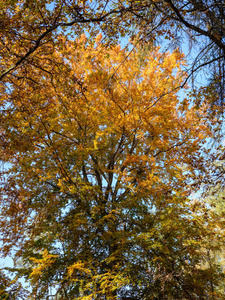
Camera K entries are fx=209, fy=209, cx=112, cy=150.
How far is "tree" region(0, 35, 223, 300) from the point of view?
4227mm

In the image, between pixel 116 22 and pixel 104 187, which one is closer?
pixel 116 22

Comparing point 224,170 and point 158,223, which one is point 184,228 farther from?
point 224,170

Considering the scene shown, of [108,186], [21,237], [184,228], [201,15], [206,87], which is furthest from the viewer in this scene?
[108,186]

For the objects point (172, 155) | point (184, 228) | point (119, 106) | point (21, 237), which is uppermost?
point (119, 106)

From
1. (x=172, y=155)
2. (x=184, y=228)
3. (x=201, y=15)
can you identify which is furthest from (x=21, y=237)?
(x=201, y=15)

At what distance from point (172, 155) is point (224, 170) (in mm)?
2412

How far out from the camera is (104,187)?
677 centimetres

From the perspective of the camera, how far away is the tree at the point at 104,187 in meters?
4.23

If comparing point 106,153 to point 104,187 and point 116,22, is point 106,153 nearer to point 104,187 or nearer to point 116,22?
point 104,187

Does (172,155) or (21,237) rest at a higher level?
(172,155)

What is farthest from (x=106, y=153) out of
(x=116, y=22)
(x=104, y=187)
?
(x=116, y=22)

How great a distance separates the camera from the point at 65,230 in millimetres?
5332

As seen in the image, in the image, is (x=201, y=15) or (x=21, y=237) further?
(x=21, y=237)

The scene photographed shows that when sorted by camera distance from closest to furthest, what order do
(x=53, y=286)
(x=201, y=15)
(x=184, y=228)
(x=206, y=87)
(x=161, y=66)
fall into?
1. (x=201, y=15)
2. (x=206, y=87)
3. (x=184, y=228)
4. (x=53, y=286)
5. (x=161, y=66)
